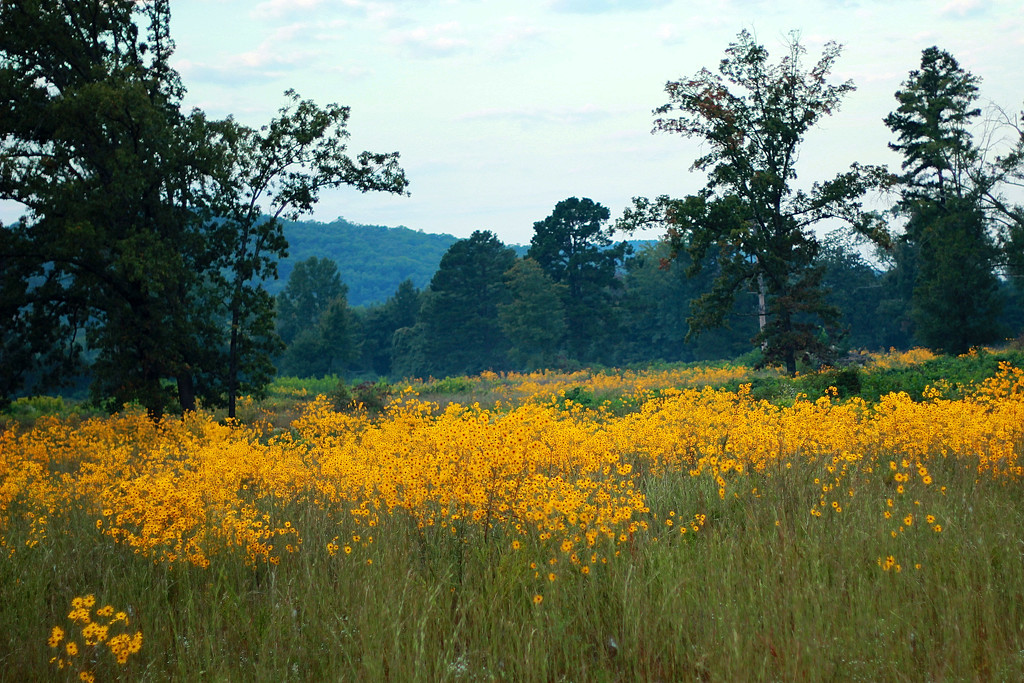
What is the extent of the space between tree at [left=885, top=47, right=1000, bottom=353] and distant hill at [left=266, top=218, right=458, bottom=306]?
119478 mm

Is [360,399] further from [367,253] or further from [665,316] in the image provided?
[367,253]

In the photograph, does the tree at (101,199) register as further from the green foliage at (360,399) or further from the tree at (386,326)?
the tree at (386,326)

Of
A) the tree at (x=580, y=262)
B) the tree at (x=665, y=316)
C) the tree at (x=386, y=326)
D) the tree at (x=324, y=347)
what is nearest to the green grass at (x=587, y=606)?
the tree at (x=580, y=262)

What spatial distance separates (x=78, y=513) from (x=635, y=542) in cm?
453

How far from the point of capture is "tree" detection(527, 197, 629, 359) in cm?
5272

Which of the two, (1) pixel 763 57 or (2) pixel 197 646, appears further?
(1) pixel 763 57

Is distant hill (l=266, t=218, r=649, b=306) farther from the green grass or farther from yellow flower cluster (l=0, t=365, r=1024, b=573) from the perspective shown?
the green grass

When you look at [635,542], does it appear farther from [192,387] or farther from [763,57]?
[763,57]

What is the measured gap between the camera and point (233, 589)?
14.6 feet

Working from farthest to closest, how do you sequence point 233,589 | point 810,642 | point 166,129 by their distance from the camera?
point 166,129, point 233,589, point 810,642

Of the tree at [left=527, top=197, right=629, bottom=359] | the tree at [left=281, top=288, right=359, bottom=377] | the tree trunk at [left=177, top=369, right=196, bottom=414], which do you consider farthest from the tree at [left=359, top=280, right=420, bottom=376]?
the tree trunk at [left=177, top=369, right=196, bottom=414]

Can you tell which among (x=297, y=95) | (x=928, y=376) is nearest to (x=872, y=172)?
(x=928, y=376)

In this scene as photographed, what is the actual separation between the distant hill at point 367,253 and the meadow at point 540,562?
141018 mm

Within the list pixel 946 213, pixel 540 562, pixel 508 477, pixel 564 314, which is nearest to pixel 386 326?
pixel 564 314
